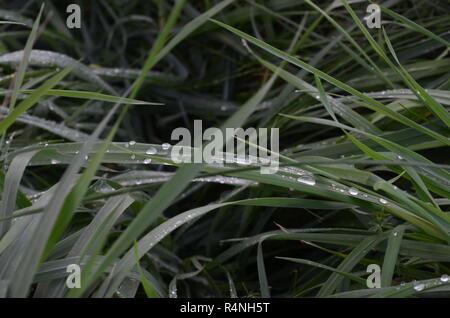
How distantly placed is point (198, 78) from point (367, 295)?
3.14 feet

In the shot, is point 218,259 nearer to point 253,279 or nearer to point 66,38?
point 253,279

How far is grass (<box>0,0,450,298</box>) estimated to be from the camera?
69 centimetres

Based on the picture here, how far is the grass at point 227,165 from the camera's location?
69cm

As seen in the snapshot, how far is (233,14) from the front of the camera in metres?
1.48

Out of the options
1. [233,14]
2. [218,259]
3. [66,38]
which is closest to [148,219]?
[218,259]
